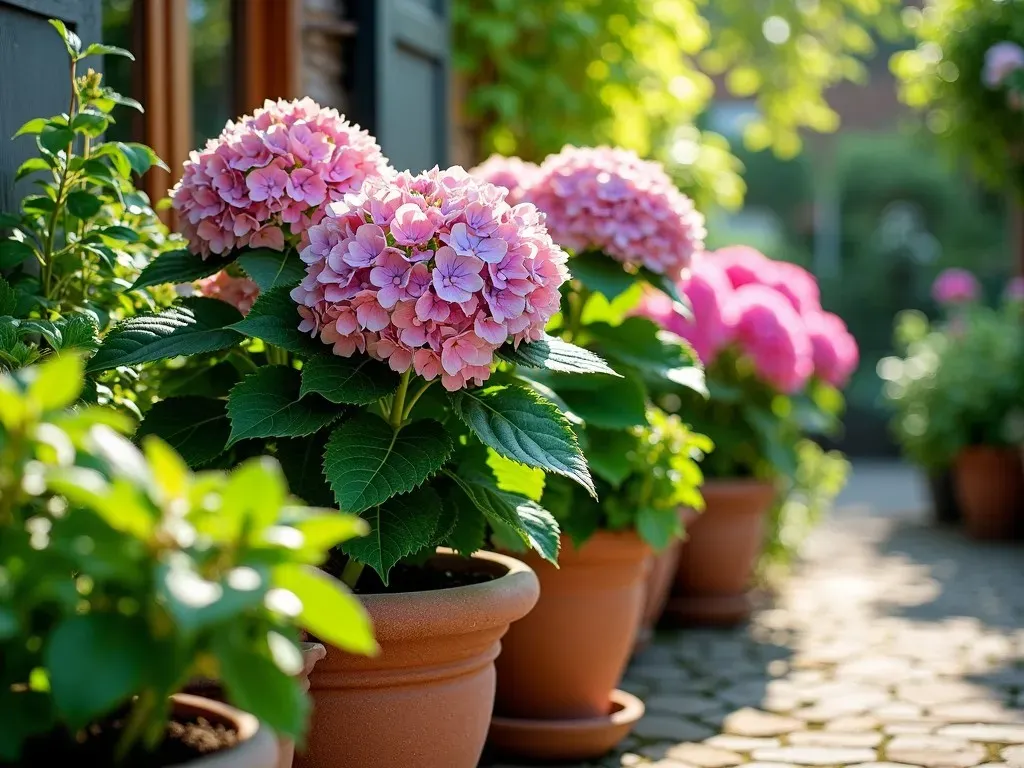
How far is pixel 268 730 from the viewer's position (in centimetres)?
127

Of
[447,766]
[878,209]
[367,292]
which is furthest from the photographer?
[878,209]

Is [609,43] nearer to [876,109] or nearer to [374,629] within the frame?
[374,629]

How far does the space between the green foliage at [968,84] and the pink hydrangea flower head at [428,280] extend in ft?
14.4

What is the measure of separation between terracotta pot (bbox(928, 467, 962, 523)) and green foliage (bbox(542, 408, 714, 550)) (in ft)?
14.5

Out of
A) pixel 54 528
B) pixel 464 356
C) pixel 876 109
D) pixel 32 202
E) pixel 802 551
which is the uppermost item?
pixel 876 109

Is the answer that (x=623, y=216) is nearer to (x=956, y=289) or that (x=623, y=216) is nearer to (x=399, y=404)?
A: (x=399, y=404)

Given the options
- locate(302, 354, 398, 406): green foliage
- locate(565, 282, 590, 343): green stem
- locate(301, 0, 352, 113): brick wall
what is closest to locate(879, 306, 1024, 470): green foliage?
locate(301, 0, 352, 113): brick wall

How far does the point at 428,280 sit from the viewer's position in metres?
1.86

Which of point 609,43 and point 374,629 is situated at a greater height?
point 609,43

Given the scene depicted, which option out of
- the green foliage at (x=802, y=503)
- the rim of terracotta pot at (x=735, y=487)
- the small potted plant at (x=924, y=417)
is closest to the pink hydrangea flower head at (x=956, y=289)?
the small potted plant at (x=924, y=417)

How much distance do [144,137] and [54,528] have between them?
2.31 meters

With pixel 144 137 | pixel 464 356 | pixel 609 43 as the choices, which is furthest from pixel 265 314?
pixel 609 43

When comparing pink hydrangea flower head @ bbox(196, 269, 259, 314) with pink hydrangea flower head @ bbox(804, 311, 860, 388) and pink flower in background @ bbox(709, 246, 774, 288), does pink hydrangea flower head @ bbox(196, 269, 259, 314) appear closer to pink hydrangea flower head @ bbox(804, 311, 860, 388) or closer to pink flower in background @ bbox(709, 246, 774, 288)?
pink flower in background @ bbox(709, 246, 774, 288)

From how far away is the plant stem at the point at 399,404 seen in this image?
1.99 m
